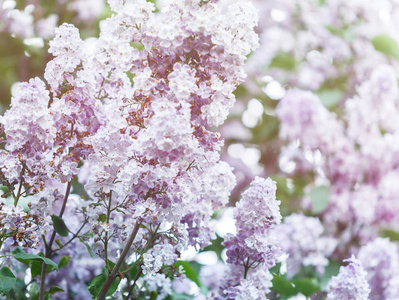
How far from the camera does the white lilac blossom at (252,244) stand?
4.79 feet

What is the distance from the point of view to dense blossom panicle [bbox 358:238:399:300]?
93.0 inches

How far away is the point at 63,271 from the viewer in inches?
75.6

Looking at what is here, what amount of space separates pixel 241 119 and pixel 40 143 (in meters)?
2.56

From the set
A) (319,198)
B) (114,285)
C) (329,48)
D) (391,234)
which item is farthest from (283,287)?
(329,48)

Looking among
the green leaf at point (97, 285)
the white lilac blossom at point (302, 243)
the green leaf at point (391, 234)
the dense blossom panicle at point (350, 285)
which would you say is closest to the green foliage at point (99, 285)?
the green leaf at point (97, 285)

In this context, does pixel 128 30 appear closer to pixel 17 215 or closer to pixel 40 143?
pixel 40 143

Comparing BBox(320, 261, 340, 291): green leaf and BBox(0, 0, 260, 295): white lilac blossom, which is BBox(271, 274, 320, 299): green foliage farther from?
BBox(0, 0, 260, 295): white lilac blossom

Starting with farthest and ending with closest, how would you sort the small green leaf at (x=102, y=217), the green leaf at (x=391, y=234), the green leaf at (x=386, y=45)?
the green leaf at (x=386, y=45) → the green leaf at (x=391, y=234) → the small green leaf at (x=102, y=217)

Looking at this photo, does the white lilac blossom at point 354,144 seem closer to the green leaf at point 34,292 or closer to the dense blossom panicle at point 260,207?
the dense blossom panicle at point 260,207

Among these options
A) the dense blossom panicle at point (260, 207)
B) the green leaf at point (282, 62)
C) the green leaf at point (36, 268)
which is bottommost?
the green leaf at point (36, 268)

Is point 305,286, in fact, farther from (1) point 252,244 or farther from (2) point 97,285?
(2) point 97,285

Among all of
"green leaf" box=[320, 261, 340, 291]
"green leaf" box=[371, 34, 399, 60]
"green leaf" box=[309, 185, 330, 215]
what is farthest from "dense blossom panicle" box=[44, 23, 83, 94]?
"green leaf" box=[371, 34, 399, 60]

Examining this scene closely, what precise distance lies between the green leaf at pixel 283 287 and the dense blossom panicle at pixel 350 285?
169 millimetres

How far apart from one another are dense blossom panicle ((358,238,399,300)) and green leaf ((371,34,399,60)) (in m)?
1.59
